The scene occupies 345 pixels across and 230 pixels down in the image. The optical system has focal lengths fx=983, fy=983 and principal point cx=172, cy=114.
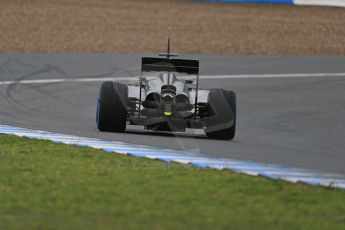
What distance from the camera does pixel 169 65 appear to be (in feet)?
42.5

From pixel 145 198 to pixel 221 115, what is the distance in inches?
212

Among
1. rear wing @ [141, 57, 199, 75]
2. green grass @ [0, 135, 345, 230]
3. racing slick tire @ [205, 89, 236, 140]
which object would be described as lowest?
green grass @ [0, 135, 345, 230]

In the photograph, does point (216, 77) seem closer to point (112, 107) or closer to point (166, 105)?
point (166, 105)

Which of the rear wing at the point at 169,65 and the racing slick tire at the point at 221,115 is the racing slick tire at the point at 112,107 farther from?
the racing slick tire at the point at 221,115

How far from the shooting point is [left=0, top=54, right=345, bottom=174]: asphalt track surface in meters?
11.7

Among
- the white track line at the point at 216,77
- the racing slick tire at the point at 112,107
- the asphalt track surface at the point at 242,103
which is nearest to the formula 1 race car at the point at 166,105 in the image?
the racing slick tire at the point at 112,107

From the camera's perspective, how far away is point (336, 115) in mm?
16328

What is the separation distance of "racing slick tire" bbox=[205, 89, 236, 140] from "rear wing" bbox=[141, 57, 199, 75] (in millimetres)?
487

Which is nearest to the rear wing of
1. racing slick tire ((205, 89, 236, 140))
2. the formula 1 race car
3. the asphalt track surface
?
the formula 1 race car

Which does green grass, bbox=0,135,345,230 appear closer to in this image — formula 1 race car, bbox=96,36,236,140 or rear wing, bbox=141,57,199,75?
formula 1 race car, bbox=96,36,236,140

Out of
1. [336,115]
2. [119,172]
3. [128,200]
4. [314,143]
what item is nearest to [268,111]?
[336,115]

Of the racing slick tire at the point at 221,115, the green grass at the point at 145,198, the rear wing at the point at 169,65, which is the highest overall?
the rear wing at the point at 169,65

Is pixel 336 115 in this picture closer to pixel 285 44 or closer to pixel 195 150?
pixel 195 150

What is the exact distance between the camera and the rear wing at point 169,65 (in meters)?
12.9
